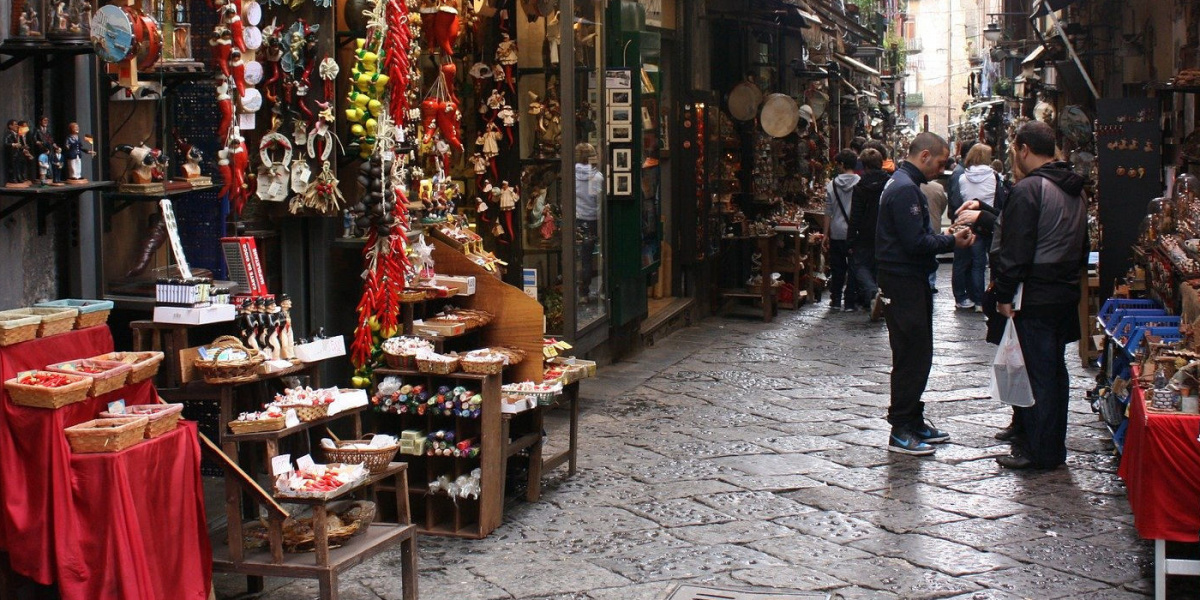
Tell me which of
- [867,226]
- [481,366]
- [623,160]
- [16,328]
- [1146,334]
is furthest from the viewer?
[867,226]

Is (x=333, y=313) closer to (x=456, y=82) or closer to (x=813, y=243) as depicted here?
(x=456, y=82)

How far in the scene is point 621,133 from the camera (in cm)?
1062

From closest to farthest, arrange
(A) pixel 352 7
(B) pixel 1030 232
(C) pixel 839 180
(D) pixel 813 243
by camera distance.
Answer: (A) pixel 352 7
(B) pixel 1030 232
(C) pixel 839 180
(D) pixel 813 243

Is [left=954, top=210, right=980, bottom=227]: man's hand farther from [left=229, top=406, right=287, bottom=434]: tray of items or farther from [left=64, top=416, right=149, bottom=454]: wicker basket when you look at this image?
[left=64, top=416, right=149, bottom=454]: wicker basket

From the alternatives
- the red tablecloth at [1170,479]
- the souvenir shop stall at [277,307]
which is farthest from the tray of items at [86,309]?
the red tablecloth at [1170,479]

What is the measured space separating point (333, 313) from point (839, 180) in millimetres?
9229

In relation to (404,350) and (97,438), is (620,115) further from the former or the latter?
(97,438)

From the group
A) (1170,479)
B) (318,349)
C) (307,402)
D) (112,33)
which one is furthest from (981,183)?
(112,33)

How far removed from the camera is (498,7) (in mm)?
8750

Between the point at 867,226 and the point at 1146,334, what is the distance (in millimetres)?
6855

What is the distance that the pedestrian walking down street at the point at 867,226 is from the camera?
42.9ft

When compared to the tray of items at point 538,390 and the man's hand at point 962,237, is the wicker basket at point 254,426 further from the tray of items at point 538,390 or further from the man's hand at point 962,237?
the man's hand at point 962,237

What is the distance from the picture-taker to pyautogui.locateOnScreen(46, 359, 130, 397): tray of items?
4.45 meters

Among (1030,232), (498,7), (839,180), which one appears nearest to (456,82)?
(498,7)
